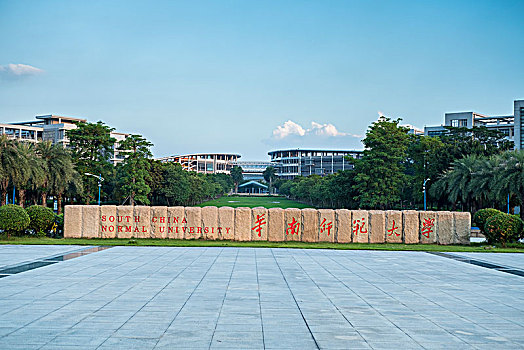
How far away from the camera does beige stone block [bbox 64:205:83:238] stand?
90.3 feet

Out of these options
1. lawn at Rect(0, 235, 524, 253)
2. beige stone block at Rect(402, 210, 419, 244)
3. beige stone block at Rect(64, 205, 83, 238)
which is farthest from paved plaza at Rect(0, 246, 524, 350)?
beige stone block at Rect(402, 210, 419, 244)

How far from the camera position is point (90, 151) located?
5838 centimetres

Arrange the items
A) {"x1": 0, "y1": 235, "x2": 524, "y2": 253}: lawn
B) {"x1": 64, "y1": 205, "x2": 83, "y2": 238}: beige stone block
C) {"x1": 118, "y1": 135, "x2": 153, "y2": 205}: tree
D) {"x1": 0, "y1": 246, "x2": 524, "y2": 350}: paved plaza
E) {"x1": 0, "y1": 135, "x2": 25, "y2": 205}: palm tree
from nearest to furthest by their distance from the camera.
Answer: {"x1": 0, "y1": 246, "x2": 524, "y2": 350}: paved plaza → {"x1": 0, "y1": 235, "x2": 524, "y2": 253}: lawn → {"x1": 64, "y1": 205, "x2": 83, "y2": 238}: beige stone block → {"x1": 0, "y1": 135, "x2": 25, "y2": 205}: palm tree → {"x1": 118, "y1": 135, "x2": 153, "y2": 205}: tree

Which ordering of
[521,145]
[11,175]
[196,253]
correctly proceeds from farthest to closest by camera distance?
[521,145]
[11,175]
[196,253]

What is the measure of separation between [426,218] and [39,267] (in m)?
20.3

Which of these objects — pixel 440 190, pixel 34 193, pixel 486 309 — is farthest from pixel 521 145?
pixel 486 309

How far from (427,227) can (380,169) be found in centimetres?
2011

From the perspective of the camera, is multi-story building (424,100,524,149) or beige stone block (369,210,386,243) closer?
beige stone block (369,210,386,243)

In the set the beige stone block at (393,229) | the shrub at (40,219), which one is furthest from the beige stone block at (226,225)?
the shrub at (40,219)

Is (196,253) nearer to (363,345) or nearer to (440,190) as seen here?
(363,345)

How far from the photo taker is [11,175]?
1437 inches

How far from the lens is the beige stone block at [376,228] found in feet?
92.3

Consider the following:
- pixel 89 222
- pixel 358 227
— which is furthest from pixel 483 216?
pixel 89 222

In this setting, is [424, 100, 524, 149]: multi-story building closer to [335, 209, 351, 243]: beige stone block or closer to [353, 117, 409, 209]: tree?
[353, 117, 409, 209]: tree
